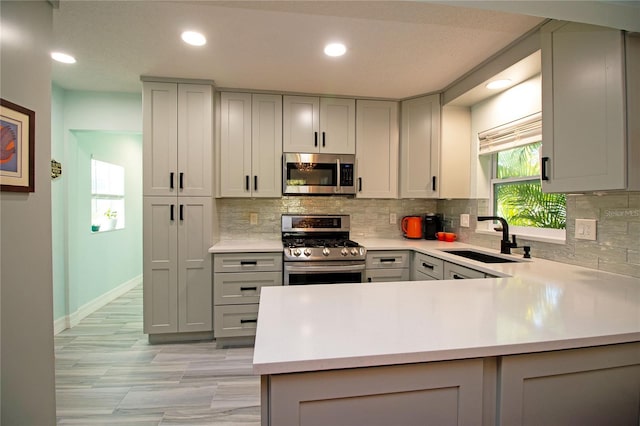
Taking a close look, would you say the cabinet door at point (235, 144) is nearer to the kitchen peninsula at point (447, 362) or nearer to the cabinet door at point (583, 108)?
the kitchen peninsula at point (447, 362)

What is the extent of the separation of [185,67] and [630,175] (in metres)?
2.90

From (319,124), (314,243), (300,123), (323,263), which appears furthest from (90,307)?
(319,124)

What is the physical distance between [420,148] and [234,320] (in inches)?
95.7

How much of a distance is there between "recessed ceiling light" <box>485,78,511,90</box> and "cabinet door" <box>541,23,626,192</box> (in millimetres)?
570

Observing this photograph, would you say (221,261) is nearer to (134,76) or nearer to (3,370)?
(3,370)

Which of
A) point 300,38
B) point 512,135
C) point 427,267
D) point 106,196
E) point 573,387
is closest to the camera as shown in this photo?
point 573,387

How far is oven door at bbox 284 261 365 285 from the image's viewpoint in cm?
253

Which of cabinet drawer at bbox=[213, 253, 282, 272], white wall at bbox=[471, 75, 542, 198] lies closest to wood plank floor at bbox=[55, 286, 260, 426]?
cabinet drawer at bbox=[213, 253, 282, 272]

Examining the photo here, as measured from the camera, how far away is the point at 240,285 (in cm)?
260

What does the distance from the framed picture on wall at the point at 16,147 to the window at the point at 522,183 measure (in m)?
2.98

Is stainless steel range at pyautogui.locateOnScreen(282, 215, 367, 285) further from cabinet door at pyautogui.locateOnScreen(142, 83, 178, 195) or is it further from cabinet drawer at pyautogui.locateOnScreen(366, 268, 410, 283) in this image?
cabinet door at pyautogui.locateOnScreen(142, 83, 178, 195)

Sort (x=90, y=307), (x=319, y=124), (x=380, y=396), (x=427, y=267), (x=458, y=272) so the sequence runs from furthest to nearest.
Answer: (x=90, y=307), (x=319, y=124), (x=427, y=267), (x=458, y=272), (x=380, y=396)

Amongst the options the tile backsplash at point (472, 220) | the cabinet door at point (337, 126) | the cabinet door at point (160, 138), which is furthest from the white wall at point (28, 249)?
the cabinet door at point (337, 126)

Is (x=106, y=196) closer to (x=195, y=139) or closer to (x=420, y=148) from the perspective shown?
(x=195, y=139)
